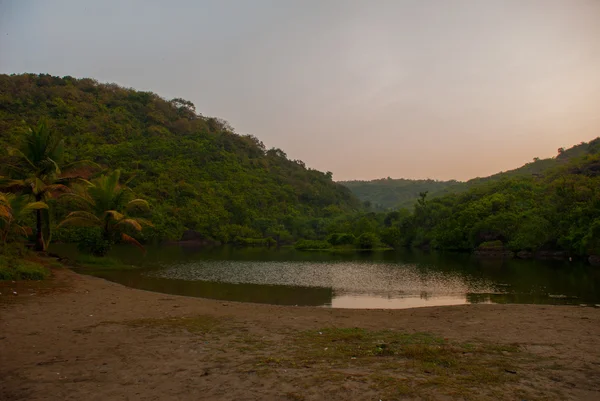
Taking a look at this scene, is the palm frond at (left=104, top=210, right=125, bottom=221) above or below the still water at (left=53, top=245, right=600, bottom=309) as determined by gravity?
above

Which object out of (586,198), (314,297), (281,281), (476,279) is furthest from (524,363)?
(586,198)

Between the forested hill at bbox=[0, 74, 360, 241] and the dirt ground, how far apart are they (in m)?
46.7

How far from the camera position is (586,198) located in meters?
43.6

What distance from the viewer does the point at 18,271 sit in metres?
15.2

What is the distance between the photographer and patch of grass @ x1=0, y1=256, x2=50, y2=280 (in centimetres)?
1457

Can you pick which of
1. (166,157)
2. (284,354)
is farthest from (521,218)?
(166,157)

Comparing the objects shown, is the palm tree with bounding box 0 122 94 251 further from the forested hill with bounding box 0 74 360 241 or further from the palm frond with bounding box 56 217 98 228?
the forested hill with bounding box 0 74 360 241

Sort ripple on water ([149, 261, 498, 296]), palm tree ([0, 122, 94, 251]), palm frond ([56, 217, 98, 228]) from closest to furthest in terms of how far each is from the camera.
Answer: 1. ripple on water ([149, 261, 498, 296])
2. palm tree ([0, 122, 94, 251])
3. palm frond ([56, 217, 98, 228])

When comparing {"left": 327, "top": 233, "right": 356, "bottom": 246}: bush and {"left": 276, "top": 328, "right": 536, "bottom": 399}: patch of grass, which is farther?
{"left": 327, "top": 233, "right": 356, "bottom": 246}: bush

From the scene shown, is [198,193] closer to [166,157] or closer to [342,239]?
[166,157]

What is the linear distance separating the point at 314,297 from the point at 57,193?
17394 millimetres

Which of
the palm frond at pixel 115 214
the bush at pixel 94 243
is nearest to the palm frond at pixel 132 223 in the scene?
the palm frond at pixel 115 214

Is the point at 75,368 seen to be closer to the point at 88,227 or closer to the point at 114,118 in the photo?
the point at 88,227

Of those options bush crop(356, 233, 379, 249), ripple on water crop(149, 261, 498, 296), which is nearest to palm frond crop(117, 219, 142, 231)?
ripple on water crop(149, 261, 498, 296)
